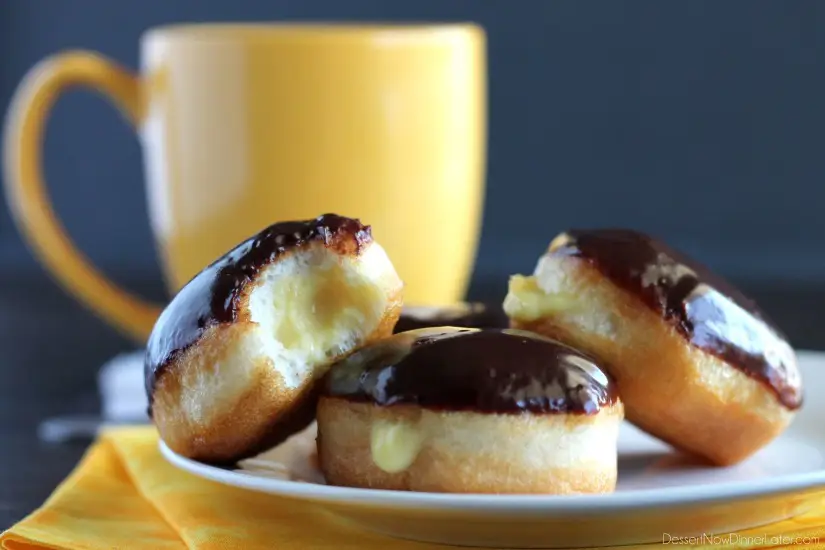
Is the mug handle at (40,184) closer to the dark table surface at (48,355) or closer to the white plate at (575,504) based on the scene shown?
the dark table surface at (48,355)

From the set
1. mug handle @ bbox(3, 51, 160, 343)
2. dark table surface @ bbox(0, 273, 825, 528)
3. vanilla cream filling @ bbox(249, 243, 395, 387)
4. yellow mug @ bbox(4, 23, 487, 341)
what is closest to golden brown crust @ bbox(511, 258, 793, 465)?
vanilla cream filling @ bbox(249, 243, 395, 387)

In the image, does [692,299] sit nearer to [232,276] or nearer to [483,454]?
[483,454]

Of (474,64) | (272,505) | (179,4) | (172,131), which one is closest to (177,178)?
(172,131)

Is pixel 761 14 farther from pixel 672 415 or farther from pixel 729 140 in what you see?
pixel 672 415

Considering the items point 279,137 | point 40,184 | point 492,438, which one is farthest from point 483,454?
point 40,184

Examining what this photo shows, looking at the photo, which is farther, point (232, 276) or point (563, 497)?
point (232, 276)

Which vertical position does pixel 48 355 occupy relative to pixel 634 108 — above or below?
below

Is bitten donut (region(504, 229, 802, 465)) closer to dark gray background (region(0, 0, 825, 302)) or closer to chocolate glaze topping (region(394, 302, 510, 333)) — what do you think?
chocolate glaze topping (region(394, 302, 510, 333))

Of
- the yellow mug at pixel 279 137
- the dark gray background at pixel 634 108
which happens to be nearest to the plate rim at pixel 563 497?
the yellow mug at pixel 279 137
